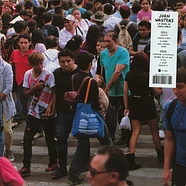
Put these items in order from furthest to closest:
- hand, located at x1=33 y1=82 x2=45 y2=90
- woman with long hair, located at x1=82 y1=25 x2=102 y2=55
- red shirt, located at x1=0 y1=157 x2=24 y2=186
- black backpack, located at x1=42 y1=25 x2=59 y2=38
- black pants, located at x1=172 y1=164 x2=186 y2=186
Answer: black backpack, located at x1=42 y1=25 x2=59 y2=38 → woman with long hair, located at x1=82 y1=25 x2=102 y2=55 → hand, located at x1=33 y1=82 x2=45 y2=90 → black pants, located at x1=172 y1=164 x2=186 y2=186 → red shirt, located at x1=0 y1=157 x2=24 y2=186

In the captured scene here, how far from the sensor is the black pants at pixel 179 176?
6.05 m

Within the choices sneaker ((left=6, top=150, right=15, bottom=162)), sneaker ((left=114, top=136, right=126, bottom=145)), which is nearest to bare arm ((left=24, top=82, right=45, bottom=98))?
sneaker ((left=6, top=150, right=15, bottom=162))

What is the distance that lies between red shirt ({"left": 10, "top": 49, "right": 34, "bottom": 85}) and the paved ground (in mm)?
1076

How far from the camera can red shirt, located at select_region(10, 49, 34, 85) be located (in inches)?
418

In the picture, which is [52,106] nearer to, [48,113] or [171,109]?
[48,113]

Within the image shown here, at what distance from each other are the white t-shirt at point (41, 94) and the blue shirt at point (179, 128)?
9.27ft

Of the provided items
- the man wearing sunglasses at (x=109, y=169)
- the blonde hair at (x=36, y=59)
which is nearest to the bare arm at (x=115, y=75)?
the blonde hair at (x=36, y=59)

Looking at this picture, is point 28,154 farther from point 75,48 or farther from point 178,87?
point 178,87

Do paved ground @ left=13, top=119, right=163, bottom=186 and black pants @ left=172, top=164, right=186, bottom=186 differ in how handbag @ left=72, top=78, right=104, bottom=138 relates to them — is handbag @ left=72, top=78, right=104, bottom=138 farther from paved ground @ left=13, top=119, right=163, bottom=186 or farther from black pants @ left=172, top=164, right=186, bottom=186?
black pants @ left=172, top=164, right=186, bottom=186

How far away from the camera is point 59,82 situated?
847 centimetres

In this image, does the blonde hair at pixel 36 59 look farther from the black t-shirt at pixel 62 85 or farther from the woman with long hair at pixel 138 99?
the woman with long hair at pixel 138 99

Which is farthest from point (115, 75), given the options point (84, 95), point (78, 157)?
point (78, 157)

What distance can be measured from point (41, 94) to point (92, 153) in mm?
1453

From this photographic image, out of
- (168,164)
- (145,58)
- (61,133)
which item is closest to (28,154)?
(61,133)
